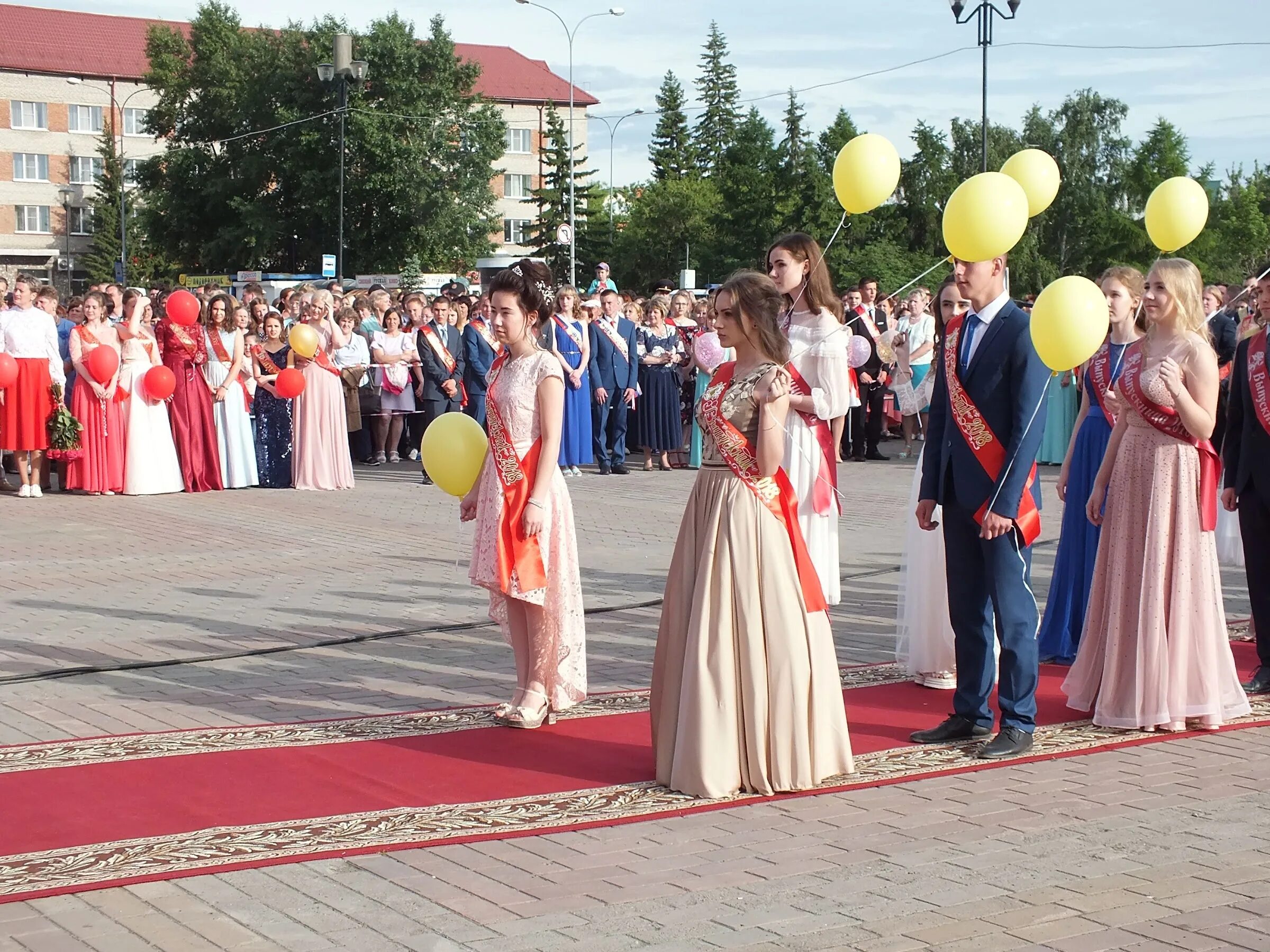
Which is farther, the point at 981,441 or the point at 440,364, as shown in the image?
the point at 440,364

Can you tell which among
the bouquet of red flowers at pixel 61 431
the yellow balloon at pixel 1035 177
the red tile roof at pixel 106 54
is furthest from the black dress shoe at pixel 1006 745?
the red tile roof at pixel 106 54

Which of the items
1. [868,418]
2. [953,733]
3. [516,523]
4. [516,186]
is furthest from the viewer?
[516,186]

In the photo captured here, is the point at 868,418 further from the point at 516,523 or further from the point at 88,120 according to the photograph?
the point at 88,120

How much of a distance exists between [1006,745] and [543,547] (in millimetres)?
2177

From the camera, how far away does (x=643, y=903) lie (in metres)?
4.54

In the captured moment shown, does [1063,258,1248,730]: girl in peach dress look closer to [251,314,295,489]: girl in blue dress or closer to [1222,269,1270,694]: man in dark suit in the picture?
[1222,269,1270,694]: man in dark suit

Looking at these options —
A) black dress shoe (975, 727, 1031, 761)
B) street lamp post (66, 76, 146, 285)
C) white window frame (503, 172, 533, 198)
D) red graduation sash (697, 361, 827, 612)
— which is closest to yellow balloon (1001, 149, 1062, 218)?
red graduation sash (697, 361, 827, 612)

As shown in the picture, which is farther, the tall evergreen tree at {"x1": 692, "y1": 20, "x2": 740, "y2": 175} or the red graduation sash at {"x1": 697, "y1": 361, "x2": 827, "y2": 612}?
the tall evergreen tree at {"x1": 692, "y1": 20, "x2": 740, "y2": 175}

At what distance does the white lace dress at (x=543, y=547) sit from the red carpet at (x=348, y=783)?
28 cm

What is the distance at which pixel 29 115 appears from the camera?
9138cm

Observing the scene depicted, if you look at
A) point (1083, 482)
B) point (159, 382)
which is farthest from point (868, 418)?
point (1083, 482)

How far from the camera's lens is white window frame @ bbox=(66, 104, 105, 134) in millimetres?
92875

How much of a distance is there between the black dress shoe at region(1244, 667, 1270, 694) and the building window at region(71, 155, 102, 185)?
310ft

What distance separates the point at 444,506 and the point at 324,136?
54.2 metres
